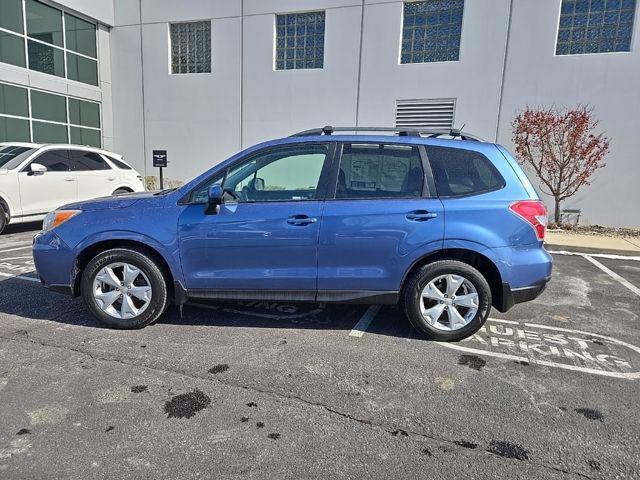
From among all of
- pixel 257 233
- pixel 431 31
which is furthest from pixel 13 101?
pixel 257 233

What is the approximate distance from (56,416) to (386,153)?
124 inches

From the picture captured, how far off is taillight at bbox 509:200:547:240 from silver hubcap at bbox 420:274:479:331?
732mm

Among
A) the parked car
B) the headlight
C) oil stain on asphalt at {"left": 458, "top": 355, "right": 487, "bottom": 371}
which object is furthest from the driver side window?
the parked car

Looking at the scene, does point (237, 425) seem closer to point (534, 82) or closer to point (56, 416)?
point (56, 416)

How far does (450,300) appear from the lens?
3869 millimetres

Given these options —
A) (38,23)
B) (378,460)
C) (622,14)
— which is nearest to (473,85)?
(622,14)

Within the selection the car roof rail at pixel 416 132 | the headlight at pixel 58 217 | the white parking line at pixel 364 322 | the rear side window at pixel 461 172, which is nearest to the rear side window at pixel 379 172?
the rear side window at pixel 461 172

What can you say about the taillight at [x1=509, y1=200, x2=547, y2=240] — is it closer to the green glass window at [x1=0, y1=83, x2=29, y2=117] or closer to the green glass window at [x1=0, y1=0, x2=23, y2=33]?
the green glass window at [x1=0, y1=83, x2=29, y2=117]

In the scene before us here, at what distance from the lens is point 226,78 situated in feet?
45.4

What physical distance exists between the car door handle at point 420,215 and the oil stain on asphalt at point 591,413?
175 cm

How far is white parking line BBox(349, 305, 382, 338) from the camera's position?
411 cm

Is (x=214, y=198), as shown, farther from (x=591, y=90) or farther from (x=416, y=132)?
(x=591, y=90)

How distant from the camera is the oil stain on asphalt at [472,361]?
3.51 m

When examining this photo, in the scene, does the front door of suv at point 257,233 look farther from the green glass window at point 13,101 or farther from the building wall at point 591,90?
the green glass window at point 13,101
